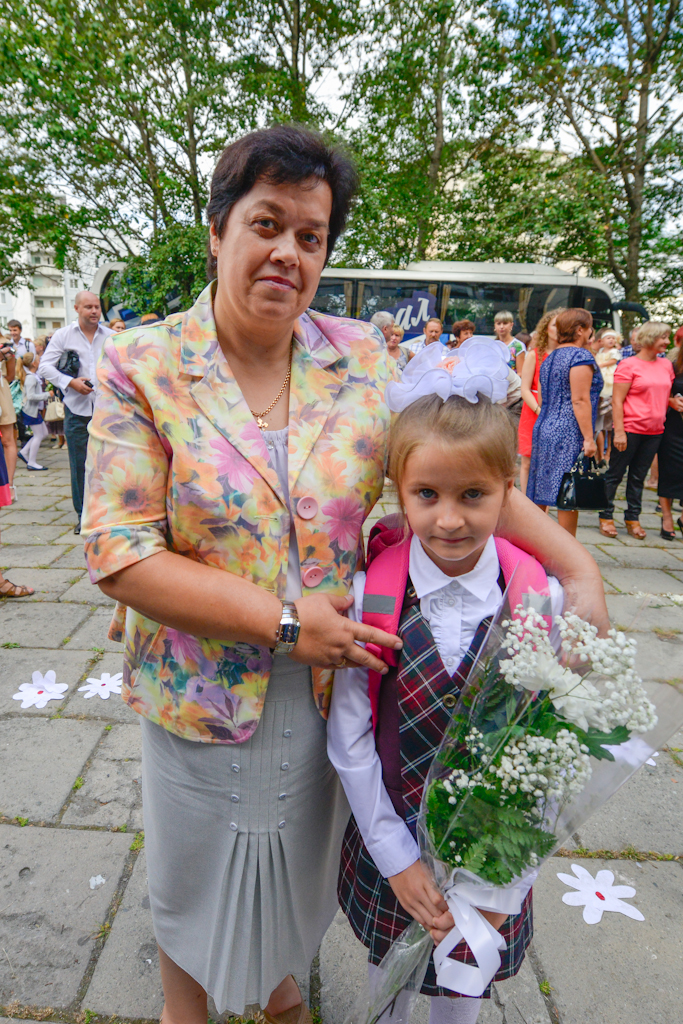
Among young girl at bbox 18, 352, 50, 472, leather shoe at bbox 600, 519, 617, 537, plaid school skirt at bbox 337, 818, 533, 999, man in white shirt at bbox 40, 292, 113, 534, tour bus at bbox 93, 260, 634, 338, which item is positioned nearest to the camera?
plaid school skirt at bbox 337, 818, 533, 999

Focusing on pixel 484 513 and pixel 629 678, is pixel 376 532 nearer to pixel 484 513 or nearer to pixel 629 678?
pixel 484 513

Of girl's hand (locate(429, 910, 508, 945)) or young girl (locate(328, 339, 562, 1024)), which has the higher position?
young girl (locate(328, 339, 562, 1024))

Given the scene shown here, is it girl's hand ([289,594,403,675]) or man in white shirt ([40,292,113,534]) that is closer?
girl's hand ([289,594,403,675])

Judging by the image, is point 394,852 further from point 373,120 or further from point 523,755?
point 373,120

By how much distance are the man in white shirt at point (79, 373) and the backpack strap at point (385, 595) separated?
14.7 feet

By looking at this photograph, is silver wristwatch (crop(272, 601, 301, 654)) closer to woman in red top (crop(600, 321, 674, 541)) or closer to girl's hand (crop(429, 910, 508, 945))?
girl's hand (crop(429, 910, 508, 945))

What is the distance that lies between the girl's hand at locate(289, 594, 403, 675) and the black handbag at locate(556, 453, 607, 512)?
13.2ft

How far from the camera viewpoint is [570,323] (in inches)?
181

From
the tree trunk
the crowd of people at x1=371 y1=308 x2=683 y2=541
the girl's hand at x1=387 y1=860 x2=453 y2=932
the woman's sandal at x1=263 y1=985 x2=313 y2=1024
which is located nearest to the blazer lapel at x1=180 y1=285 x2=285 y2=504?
the girl's hand at x1=387 y1=860 x2=453 y2=932

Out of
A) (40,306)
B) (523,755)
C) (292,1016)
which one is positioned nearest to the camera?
(523,755)

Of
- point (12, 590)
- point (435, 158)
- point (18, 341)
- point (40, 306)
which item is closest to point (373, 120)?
point (435, 158)

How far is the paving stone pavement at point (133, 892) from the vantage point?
1.61m

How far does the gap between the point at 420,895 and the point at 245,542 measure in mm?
710

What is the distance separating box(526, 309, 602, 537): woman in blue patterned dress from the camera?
4656mm
